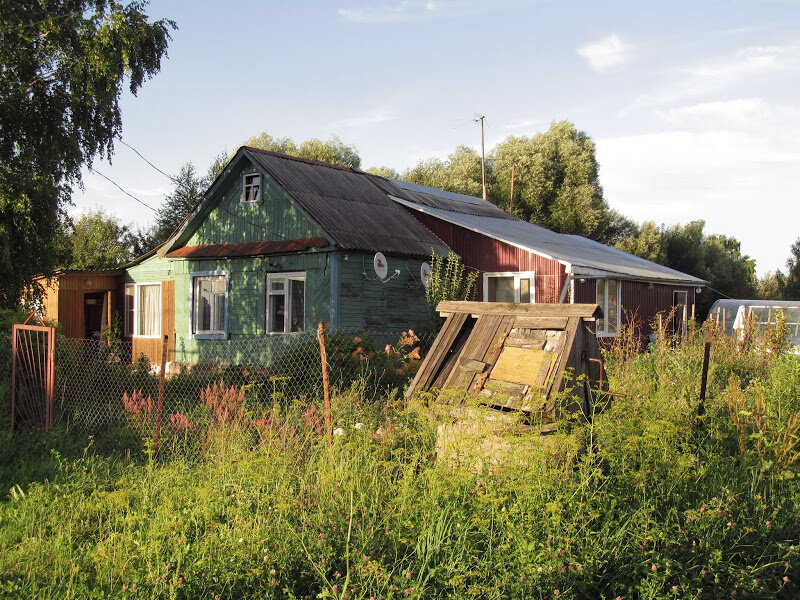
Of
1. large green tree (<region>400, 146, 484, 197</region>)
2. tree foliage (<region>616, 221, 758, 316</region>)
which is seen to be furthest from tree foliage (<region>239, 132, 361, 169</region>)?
tree foliage (<region>616, 221, 758, 316</region>)

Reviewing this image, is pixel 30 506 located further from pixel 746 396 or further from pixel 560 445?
pixel 746 396

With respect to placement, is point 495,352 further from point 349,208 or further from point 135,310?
point 135,310

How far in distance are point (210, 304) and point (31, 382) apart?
842 cm

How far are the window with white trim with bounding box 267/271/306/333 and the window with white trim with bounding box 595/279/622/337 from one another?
27.1ft

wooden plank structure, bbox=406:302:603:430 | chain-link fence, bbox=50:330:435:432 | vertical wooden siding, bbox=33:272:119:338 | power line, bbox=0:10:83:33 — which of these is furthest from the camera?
vertical wooden siding, bbox=33:272:119:338

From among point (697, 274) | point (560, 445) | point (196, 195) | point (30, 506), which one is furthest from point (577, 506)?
point (697, 274)

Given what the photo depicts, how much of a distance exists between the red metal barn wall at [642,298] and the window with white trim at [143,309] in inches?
450

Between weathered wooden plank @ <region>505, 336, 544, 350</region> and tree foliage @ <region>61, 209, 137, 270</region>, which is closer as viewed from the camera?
weathered wooden plank @ <region>505, 336, 544, 350</region>

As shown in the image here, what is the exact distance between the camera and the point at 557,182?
39719mm

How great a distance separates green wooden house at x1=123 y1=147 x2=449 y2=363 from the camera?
15.0 m

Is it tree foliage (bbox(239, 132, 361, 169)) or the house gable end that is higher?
tree foliage (bbox(239, 132, 361, 169))

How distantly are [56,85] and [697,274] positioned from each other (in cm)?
3201

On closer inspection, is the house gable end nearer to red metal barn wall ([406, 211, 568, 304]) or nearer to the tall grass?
red metal barn wall ([406, 211, 568, 304])

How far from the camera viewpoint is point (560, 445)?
482 cm
